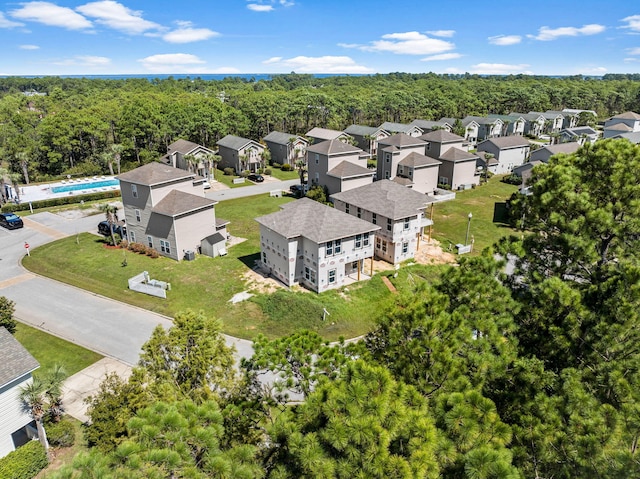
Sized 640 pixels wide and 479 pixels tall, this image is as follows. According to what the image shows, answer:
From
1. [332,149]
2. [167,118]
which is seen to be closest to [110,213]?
[332,149]

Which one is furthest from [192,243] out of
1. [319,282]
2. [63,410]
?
[63,410]

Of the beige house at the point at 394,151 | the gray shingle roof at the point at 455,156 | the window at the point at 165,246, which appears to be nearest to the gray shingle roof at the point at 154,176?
the window at the point at 165,246

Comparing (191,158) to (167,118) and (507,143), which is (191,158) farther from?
(507,143)

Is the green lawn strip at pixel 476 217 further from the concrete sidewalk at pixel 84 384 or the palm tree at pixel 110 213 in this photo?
the palm tree at pixel 110 213

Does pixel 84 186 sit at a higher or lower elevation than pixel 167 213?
lower

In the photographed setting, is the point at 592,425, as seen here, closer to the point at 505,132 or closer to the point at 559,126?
the point at 505,132
